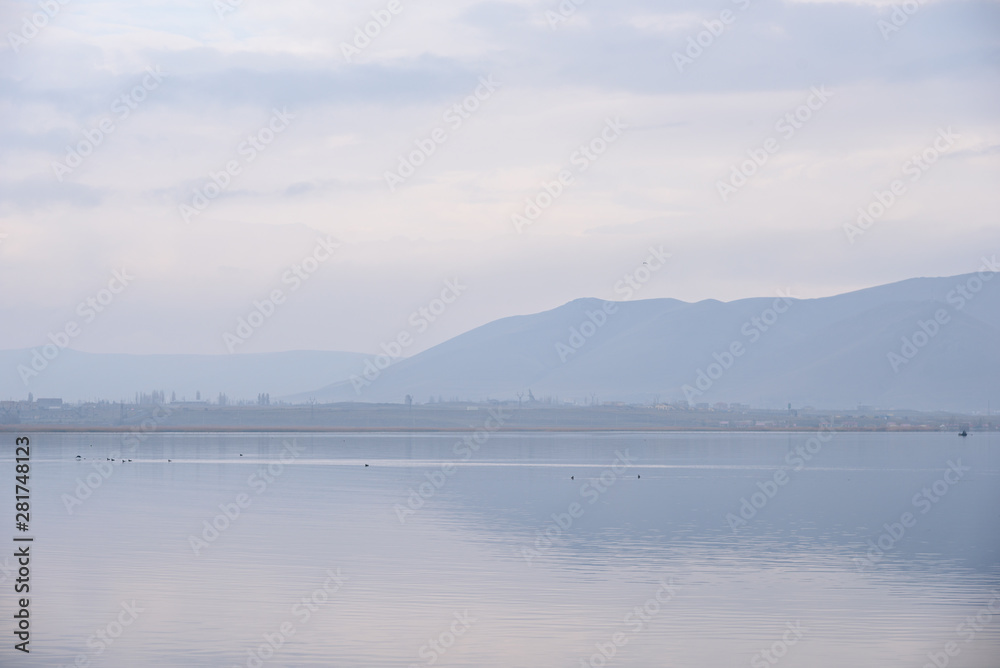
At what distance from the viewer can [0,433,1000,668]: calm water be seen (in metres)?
26.0

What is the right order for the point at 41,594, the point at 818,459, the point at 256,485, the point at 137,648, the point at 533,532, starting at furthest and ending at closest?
the point at 818,459
the point at 256,485
the point at 533,532
the point at 41,594
the point at 137,648

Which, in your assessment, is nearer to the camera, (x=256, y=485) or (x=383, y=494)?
(x=383, y=494)

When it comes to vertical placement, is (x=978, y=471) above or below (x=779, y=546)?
above

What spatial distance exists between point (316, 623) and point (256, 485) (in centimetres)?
4536

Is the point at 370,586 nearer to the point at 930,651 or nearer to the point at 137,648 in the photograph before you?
the point at 137,648

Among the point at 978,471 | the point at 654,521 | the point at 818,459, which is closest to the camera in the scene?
the point at 654,521

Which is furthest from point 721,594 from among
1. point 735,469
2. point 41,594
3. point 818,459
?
point 818,459

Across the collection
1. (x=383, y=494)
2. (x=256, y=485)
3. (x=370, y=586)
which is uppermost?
(x=256, y=485)

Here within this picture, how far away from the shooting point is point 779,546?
42.8 meters

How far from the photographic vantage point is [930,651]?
84.8 ft

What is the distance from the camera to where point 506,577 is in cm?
3491

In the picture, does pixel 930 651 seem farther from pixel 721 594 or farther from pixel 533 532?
pixel 533 532

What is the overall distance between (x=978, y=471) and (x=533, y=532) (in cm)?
5709

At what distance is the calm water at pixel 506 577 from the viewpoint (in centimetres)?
2603
